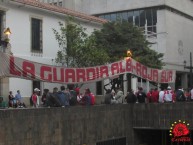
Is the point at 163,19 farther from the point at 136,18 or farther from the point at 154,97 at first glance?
the point at 154,97

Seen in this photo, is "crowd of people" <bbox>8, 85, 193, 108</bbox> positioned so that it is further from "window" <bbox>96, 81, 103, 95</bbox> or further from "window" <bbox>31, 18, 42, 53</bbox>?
"window" <bbox>96, 81, 103, 95</bbox>

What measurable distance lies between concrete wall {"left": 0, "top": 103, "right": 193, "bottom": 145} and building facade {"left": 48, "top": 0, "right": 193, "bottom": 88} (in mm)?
26169

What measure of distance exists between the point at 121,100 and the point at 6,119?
848cm

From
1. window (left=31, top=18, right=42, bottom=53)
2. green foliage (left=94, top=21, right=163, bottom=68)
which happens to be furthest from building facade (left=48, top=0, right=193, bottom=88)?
window (left=31, top=18, right=42, bottom=53)

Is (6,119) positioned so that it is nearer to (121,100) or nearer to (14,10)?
(121,100)

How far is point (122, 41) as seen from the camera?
3481 centimetres

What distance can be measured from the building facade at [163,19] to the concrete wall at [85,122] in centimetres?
2617

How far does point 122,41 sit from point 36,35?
24.5ft

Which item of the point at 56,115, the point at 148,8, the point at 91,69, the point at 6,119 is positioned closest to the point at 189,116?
the point at 91,69

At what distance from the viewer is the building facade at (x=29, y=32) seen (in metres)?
27.9

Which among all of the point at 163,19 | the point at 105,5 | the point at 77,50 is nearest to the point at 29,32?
the point at 77,50

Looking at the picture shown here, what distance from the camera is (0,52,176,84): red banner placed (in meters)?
15.2

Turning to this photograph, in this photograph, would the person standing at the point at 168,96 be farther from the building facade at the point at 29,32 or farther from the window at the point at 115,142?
the building facade at the point at 29,32

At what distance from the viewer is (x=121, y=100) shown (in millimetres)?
22109
